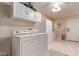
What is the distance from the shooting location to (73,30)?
7.15 m

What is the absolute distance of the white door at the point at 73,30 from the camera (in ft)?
22.9

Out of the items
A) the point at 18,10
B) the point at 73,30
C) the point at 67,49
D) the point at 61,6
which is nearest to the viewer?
the point at 18,10

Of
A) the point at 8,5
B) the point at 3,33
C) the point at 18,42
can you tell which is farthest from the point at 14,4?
the point at 18,42

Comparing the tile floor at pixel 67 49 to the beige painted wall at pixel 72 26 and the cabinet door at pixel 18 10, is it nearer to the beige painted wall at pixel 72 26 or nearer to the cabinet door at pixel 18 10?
the beige painted wall at pixel 72 26

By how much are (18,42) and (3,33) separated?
557mm

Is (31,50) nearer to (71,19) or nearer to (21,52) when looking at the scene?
(21,52)

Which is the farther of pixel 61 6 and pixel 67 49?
pixel 61 6

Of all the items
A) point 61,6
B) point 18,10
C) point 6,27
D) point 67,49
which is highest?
point 61,6

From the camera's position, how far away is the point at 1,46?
2316 mm

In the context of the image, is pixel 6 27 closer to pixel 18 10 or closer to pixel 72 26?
pixel 18 10

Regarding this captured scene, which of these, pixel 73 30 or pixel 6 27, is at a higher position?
pixel 6 27

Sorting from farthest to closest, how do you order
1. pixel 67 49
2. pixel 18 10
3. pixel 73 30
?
pixel 73 30
pixel 67 49
pixel 18 10

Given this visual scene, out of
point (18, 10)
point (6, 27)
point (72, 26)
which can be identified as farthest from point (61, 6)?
point (6, 27)

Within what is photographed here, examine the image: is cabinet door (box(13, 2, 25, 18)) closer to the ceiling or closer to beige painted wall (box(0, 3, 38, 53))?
beige painted wall (box(0, 3, 38, 53))
